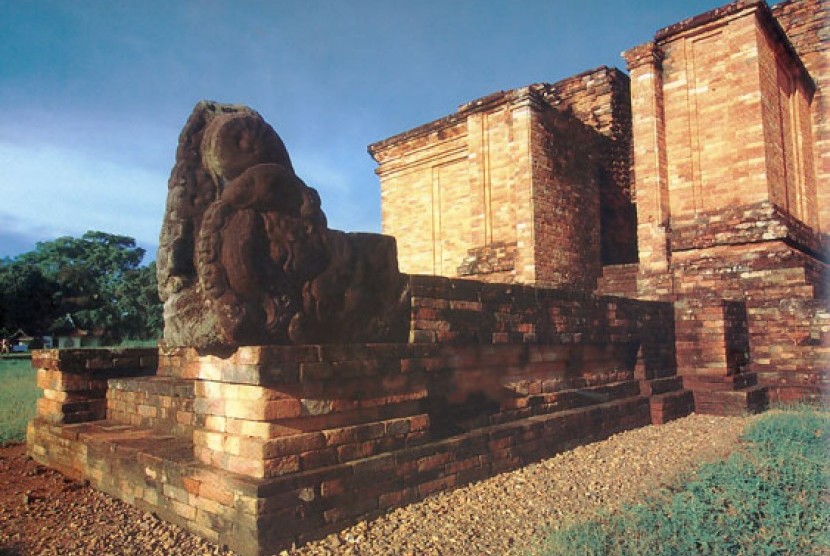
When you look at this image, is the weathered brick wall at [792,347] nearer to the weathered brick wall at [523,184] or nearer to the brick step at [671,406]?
the brick step at [671,406]

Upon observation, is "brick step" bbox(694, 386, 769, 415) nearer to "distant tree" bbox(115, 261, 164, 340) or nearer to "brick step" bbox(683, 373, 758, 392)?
"brick step" bbox(683, 373, 758, 392)

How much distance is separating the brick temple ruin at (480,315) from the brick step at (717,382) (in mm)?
23

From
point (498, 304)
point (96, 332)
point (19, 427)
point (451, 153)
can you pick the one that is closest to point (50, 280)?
point (96, 332)

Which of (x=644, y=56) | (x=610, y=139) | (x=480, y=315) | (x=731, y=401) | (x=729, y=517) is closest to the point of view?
(x=729, y=517)

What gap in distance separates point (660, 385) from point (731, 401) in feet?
3.25

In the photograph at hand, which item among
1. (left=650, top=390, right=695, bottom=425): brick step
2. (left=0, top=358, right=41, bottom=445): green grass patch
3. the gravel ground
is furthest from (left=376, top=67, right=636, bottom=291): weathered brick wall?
(left=0, top=358, right=41, bottom=445): green grass patch

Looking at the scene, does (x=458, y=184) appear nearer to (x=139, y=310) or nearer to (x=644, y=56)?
(x=644, y=56)

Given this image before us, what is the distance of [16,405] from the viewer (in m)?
7.74

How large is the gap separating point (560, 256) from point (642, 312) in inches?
144

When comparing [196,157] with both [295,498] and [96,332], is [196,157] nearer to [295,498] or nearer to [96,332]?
[295,498]

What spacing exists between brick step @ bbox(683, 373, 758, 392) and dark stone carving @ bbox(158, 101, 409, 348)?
527cm

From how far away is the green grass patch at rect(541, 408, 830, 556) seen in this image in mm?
2686

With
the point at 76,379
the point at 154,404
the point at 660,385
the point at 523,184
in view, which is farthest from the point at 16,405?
the point at 523,184

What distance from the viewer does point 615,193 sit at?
41.8 ft
